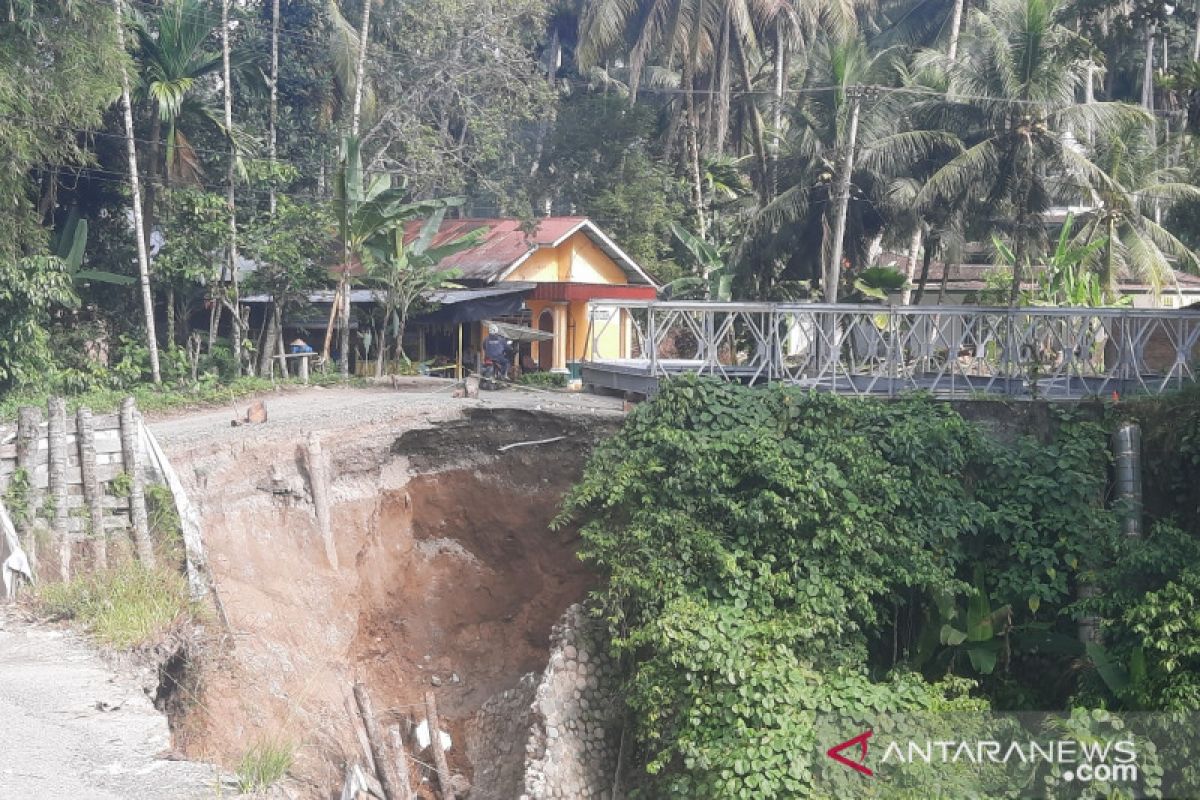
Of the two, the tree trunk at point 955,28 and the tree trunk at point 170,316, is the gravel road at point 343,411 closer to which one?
the tree trunk at point 170,316

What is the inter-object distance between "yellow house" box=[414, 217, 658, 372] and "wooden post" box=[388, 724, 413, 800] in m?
11.2

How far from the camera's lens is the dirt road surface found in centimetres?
722

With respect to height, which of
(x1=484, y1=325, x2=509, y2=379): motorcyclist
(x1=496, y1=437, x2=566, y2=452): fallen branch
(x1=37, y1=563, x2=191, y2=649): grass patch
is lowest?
(x1=37, y1=563, x2=191, y2=649): grass patch

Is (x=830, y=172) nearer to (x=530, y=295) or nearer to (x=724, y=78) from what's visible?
(x=530, y=295)

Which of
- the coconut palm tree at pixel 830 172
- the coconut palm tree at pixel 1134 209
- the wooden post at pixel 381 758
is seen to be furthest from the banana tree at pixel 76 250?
the coconut palm tree at pixel 1134 209

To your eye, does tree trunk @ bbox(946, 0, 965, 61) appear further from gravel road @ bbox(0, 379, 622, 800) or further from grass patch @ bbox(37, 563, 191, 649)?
gravel road @ bbox(0, 379, 622, 800)

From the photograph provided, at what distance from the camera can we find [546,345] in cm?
2552

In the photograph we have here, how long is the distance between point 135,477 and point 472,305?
1116cm

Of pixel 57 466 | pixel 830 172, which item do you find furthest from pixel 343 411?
pixel 830 172

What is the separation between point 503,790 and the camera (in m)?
12.9

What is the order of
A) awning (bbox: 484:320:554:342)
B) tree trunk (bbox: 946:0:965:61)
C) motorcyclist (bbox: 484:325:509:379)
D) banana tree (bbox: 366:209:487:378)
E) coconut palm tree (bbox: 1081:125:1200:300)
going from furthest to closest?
tree trunk (bbox: 946:0:965:61), awning (bbox: 484:320:554:342), coconut palm tree (bbox: 1081:125:1200:300), banana tree (bbox: 366:209:487:378), motorcyclist (bbox: 484:325:509:379)

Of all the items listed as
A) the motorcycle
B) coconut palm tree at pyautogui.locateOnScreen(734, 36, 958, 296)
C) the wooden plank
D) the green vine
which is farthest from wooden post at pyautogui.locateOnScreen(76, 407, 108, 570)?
coconut palm tree at pyautogui.locateOnScreen(734, 36, 958, 296)

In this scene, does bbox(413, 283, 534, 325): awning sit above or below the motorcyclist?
above

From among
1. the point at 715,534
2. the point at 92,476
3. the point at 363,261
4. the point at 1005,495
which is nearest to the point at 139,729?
the point at 92,476
